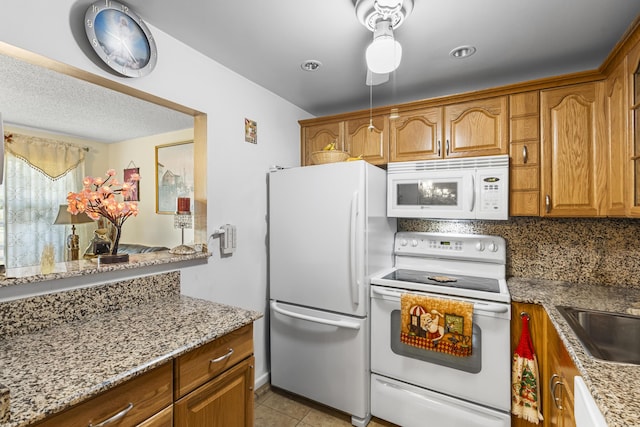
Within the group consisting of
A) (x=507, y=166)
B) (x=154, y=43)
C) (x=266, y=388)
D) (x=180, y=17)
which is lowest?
(x=266, y=388)

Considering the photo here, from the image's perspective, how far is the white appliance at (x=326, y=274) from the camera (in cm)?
193

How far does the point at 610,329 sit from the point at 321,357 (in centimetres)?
151

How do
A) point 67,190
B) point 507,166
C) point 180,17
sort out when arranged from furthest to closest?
point 67,190 → point 507,166 → point 180,17

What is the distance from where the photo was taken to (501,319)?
1.66m

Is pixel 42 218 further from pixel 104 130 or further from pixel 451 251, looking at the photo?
pixel 451 251

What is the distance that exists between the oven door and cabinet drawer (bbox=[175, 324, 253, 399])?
0.90 m

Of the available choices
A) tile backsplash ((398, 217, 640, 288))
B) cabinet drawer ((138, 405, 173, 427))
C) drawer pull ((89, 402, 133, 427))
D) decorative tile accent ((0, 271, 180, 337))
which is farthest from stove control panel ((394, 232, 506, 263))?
drawer pull ((89, 402, 133, 427))

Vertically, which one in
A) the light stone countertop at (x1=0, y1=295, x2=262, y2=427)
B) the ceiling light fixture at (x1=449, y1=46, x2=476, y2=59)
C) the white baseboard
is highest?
the ceiling light fixture at (x1=449, y1=46, x2=476, y2=59)

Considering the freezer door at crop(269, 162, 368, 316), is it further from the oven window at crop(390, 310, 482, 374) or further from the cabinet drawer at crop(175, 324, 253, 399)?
the cabinet drawer at crop(175, 324, 253, 399)

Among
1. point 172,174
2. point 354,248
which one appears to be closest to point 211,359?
point 354,248

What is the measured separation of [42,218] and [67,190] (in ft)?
1.48

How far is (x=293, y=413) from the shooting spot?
2.07m

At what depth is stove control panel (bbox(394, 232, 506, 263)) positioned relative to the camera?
215cm

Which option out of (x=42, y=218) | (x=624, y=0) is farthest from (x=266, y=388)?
(x=42, y=218)
